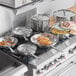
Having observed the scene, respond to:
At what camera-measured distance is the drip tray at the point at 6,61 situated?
1.38 metres

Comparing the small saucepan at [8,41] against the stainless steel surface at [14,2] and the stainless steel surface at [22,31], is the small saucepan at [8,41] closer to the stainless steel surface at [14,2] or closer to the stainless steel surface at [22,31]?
the stainless steel surface at [22,31]

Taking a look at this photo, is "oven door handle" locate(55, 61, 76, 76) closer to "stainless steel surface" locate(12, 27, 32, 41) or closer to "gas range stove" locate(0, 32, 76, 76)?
"gas range stove" locate(0, 32, 76, 76)

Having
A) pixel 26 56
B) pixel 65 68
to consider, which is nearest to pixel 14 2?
pixel 26 56

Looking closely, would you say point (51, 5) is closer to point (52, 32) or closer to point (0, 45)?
point (52, 32)

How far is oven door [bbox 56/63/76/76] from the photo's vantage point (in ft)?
5.34

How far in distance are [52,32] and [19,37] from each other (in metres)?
0.26

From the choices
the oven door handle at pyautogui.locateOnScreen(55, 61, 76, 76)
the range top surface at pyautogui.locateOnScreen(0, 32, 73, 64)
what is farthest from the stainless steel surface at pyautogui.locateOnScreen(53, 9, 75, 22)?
the oven door handle at pyautogui.locateOnScreen(55, 61, 76, 76)

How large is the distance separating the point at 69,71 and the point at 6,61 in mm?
505

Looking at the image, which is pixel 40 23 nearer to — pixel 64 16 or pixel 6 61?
pixel 64 16

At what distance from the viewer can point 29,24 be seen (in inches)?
73.9

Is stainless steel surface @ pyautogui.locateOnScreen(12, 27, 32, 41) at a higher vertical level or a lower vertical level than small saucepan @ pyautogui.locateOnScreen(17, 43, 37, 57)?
higher

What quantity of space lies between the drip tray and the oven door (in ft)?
1.23

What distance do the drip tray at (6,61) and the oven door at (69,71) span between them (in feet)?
1.23

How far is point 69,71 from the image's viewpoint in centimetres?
168
